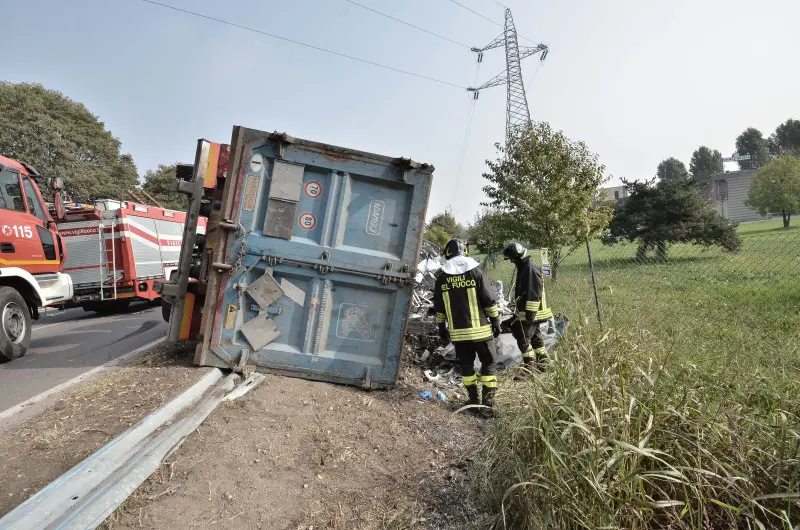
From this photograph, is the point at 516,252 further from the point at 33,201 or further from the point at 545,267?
the point at 33,201

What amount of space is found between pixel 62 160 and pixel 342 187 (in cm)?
2353

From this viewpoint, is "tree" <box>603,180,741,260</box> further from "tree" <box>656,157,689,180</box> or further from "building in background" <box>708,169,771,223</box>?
"tree" <box>656,157,689,180</box>

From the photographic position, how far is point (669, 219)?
55.0ft

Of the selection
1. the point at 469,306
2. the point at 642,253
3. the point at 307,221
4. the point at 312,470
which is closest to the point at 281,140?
the point at 307,221

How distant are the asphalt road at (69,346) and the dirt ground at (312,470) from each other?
2.71m

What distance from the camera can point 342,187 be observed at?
4316mm

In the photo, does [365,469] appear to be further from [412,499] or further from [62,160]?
[62,160]

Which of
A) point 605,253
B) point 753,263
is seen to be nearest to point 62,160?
point 605,253

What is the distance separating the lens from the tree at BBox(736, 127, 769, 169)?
82.3 meters

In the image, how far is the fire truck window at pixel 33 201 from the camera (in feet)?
21.7

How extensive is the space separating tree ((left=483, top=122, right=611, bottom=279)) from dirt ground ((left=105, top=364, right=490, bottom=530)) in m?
7.95

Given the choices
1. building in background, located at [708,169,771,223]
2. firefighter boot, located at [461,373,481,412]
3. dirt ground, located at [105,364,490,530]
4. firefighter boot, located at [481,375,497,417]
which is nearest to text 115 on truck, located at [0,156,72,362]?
dirt ground, located at [105,364,490,530]

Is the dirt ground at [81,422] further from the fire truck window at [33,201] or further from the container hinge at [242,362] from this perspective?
the fire truck window at [33,201]

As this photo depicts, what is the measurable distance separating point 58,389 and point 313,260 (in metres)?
2.92
